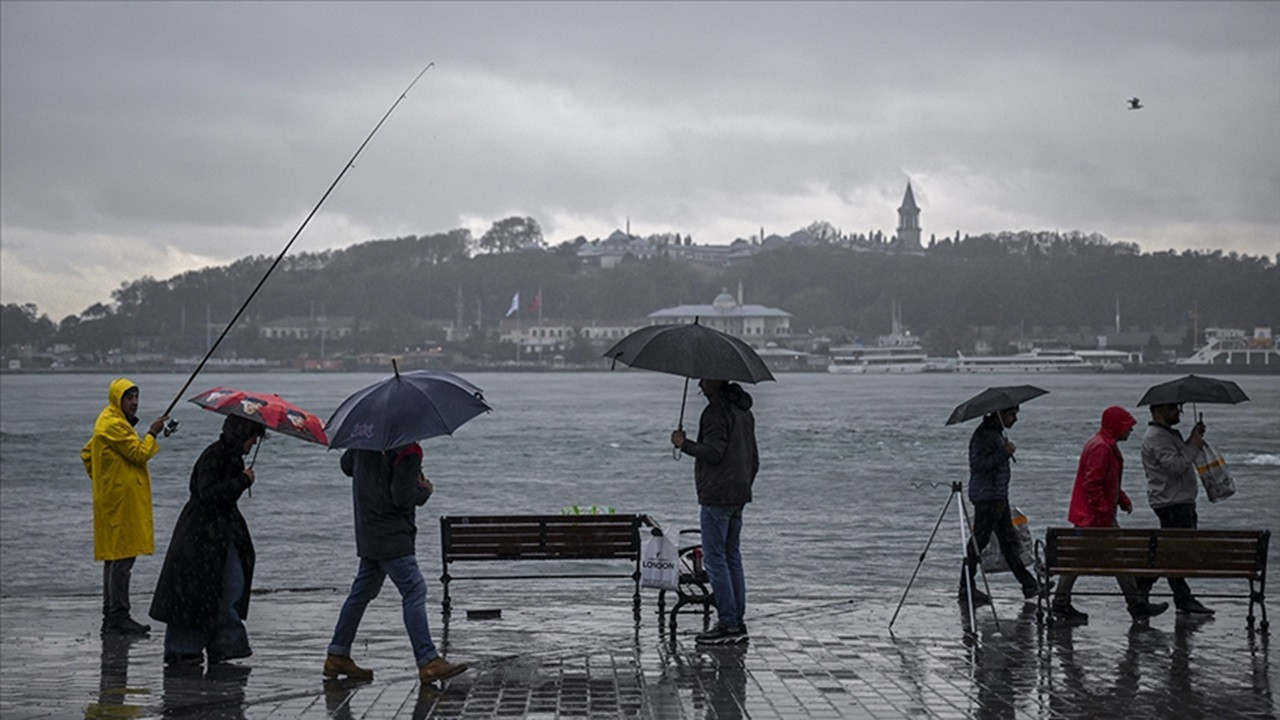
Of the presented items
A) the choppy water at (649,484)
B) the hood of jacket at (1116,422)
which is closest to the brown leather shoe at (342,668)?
the choppy water at (649,484)

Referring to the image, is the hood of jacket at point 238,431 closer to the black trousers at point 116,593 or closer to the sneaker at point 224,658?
the sneaker at point 224,658

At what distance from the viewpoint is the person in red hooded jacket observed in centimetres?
962

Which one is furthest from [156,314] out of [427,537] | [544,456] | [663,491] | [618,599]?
[618,599]

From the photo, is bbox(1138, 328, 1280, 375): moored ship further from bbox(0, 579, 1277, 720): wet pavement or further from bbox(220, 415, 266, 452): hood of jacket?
bbox(220, 415, 266, 452): hood of jacket

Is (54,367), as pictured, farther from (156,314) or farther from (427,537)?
(427,537)

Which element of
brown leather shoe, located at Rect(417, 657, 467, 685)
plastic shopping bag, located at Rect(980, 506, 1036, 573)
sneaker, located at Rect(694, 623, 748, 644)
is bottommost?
sneaker, located at Rect(694, 623, 748, 644)

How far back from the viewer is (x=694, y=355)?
8.47 m

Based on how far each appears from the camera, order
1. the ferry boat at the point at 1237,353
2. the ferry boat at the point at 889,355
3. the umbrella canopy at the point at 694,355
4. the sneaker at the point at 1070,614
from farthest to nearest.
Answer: the ferry boat at the point at 889,355, the ferry boat at the point at 1237,353, the sneaker at the point at 1070,614, the umbrella canopy at the point at 694,355

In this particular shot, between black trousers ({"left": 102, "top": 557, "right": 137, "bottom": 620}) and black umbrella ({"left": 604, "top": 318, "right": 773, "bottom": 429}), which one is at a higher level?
black umbrella ({"left": 604, "top": 318, "right": 773, "bottom": 429})

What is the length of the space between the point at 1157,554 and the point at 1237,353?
94.2 m

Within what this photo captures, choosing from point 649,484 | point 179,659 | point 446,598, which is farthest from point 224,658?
point 649,484

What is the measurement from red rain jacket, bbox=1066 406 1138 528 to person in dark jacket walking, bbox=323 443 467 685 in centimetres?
423

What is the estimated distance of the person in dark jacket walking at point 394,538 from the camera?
299 inches

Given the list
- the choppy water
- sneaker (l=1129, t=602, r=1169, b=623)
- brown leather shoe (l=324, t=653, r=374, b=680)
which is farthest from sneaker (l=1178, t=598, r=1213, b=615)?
brown leather shoe (l=324, t=653, r=374, b=680)
